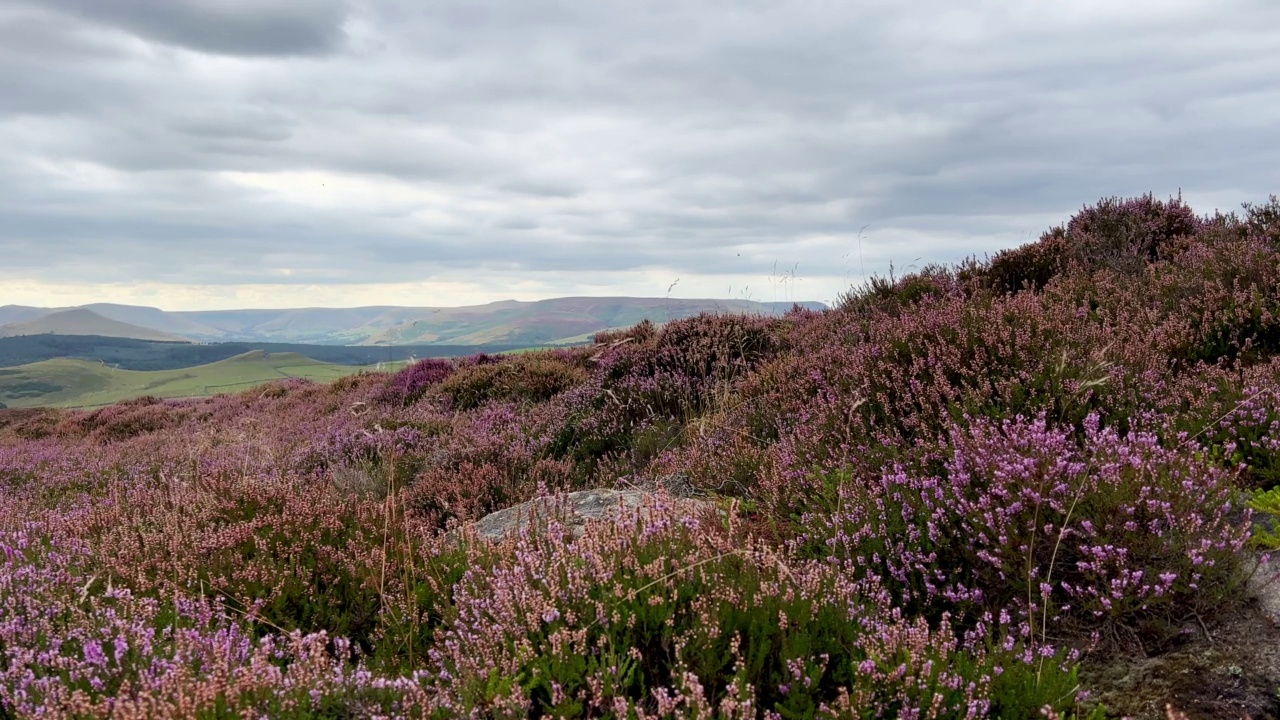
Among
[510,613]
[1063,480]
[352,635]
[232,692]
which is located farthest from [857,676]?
[352,635]

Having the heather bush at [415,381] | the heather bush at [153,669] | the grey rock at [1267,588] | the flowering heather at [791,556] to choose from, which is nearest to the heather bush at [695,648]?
the flowering heather at [791,556]

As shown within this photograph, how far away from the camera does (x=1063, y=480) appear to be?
108 inches

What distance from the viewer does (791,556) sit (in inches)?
100.0

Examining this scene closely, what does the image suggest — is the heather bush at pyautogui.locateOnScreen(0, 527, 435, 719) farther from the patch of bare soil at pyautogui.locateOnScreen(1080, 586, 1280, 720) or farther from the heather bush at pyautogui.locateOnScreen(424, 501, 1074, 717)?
the patch of bare soil at pyautogui.locateOnScreen(1080, 586, 1280, 720)

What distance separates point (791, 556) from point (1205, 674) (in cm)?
134

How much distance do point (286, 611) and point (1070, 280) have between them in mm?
6912

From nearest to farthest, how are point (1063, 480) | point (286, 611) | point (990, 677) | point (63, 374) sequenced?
1. point (990, 677)
2. point (1063, 480)
3. point (286, 611)
4. point (63, 374)

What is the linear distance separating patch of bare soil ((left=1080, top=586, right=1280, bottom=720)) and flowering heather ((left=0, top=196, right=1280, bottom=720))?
0.19 ft

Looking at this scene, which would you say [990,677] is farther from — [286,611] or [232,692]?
[286,611]

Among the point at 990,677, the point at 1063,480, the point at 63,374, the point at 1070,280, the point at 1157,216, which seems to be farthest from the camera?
the point at 63,374

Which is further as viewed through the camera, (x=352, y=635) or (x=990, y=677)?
(x=352, y=635)

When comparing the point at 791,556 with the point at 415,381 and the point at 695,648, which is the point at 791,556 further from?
the point at 415,381

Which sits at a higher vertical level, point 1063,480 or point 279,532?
point 1063,480

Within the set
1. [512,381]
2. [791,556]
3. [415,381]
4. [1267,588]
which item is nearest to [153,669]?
[791,556]
